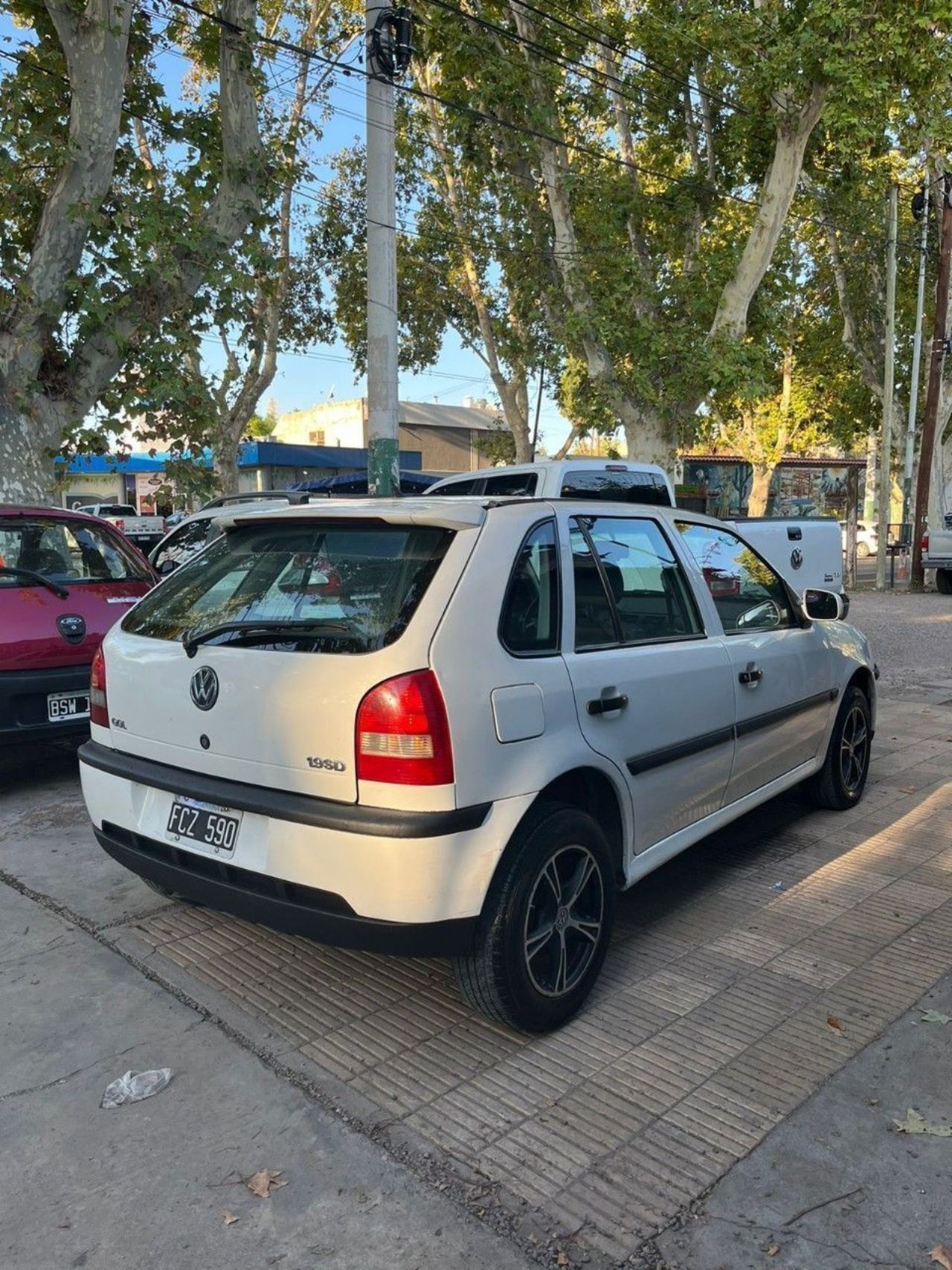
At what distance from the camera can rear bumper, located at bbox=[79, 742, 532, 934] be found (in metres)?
2.76

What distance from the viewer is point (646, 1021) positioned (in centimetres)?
326

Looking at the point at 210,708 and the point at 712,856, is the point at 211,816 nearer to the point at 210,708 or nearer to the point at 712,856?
the point at 210,708

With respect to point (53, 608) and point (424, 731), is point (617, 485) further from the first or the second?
point (424, 731)

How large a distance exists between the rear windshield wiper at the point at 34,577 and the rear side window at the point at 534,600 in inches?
143

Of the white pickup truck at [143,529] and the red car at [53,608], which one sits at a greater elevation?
the white pickup truck at [143,529]

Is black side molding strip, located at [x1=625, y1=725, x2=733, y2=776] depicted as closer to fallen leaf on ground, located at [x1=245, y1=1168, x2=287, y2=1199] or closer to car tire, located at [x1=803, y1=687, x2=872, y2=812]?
car tire, located at [x1=803, y1=687, x2=872, y2=812]

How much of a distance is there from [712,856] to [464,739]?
2.48m

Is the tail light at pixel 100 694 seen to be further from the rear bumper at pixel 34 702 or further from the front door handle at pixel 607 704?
the rear bumper at pixel 34 702

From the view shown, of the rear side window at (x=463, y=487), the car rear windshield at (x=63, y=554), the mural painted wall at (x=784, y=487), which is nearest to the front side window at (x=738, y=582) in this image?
the car rear windshield at (x=63, y=554)

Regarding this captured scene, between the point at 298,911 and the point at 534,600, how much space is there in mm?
1204

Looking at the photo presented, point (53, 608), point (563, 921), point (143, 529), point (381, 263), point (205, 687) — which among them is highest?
point (381, 263)

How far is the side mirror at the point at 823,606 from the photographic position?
15.5ft

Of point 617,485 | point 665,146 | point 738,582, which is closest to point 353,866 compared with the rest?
point 738,582

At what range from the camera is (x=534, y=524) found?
3.27 m
